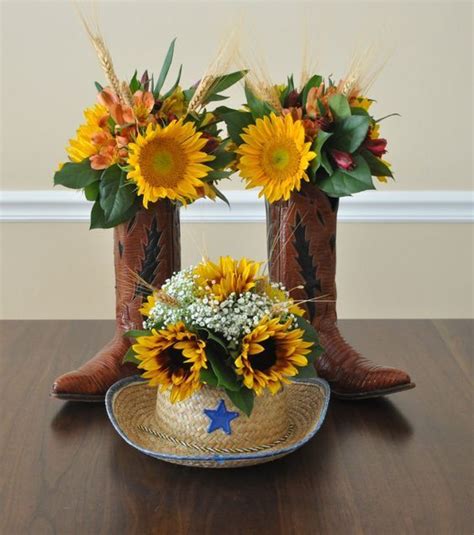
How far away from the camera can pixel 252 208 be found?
6.79 ft

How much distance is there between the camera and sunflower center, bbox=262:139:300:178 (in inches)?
40.6

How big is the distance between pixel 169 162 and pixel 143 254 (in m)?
0.17

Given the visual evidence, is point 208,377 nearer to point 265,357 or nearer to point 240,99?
point 265,357

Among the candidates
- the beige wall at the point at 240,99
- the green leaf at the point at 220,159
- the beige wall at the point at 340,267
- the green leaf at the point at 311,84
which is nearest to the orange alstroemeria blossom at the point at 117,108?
the green leaf at the point at 220,159

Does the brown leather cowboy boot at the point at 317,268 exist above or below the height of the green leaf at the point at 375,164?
below

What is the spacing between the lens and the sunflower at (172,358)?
852mm

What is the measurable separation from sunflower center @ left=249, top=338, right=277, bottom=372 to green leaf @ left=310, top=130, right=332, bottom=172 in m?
0.26

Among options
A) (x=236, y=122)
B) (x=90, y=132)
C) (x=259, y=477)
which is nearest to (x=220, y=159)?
(x=236, y=122)

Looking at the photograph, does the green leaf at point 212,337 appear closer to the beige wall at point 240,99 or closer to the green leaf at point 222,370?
the green leaf at point 222,370

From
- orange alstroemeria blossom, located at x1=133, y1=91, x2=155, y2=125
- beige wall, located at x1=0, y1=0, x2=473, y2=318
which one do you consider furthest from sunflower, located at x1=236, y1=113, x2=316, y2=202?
beige wall, located at x1=0, y1=0, x2=473, y2=318

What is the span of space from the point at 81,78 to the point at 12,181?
0.29 meters

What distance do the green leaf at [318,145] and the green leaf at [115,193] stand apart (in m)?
A: 0.21

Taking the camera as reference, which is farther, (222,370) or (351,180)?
(351,180)

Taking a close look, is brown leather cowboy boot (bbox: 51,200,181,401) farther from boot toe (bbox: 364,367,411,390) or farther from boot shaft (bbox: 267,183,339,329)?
boot toe (bbox: 364,367,411,390)
